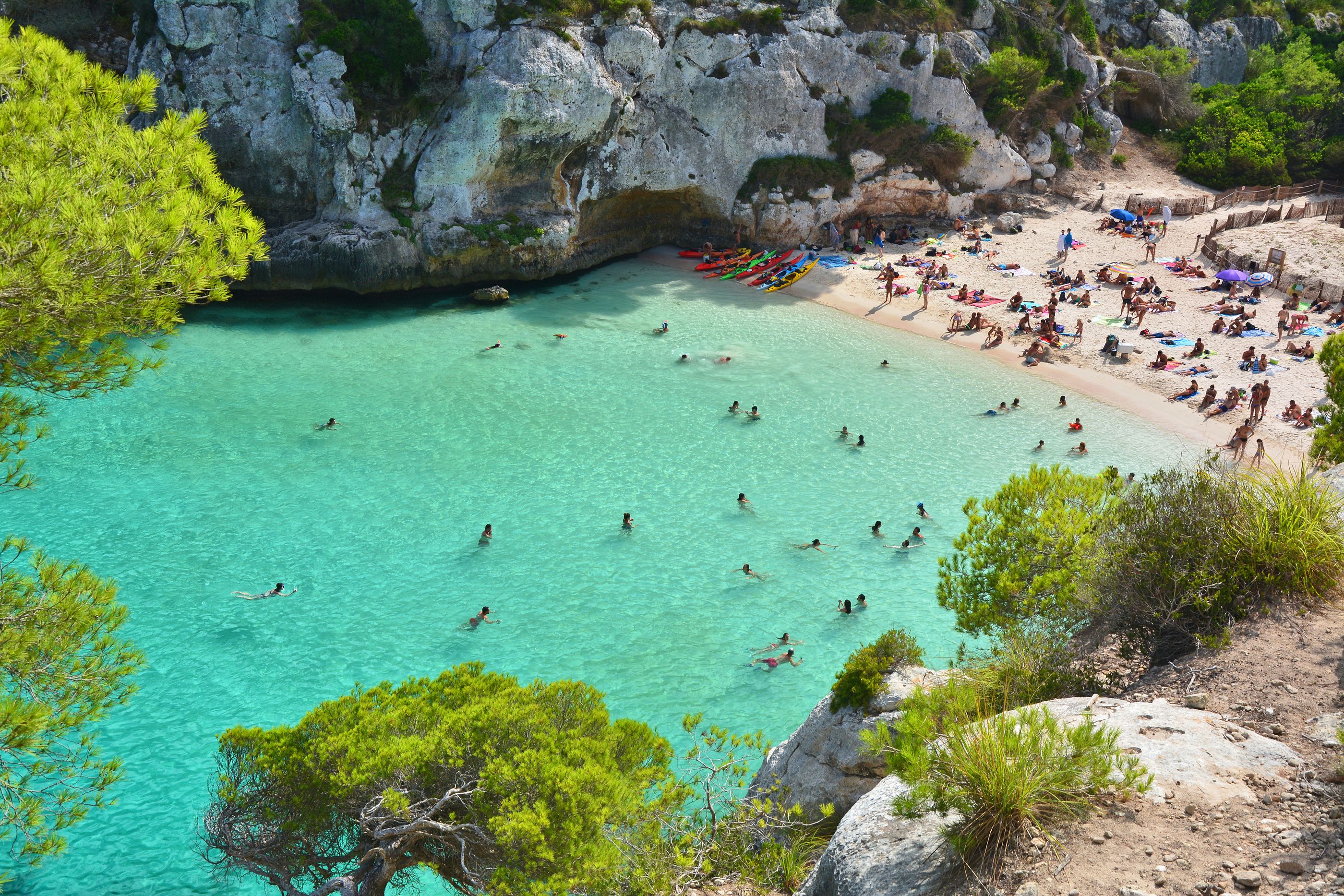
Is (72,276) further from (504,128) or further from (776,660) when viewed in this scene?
(504,128)

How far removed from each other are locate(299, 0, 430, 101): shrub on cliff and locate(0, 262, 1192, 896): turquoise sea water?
28.2ft

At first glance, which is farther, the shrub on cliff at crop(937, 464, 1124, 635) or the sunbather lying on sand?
the sunbather lying on sand

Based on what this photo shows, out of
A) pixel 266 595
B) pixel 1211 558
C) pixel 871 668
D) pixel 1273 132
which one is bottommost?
pixel 266 595

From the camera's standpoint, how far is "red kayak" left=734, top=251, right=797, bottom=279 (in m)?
39.0

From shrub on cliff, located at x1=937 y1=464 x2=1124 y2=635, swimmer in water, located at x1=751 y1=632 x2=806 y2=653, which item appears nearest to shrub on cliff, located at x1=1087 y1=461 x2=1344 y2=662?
shrub on cliff, located at x1=937 y1=464 x2=1124 y2=635

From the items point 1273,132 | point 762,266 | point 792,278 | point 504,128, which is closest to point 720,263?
point 762,266

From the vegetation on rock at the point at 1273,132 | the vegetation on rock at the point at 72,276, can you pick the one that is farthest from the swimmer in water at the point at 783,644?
the vegetation on rock at the point at 1273,132

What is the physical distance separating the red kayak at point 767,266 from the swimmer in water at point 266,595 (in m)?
25.5

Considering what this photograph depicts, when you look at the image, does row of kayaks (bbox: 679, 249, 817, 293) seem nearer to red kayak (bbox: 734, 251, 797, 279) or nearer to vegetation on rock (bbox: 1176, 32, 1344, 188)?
red kayak (bbox: 734, 251, 797, 279)

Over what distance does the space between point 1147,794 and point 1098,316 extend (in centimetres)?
3120

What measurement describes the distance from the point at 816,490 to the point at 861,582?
160 inches

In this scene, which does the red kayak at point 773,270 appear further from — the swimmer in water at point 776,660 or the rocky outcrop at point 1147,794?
the rocky outcrop at point 1147,794

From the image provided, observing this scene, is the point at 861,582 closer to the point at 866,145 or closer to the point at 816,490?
the point at 816,490

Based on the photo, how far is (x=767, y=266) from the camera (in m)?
39.4
